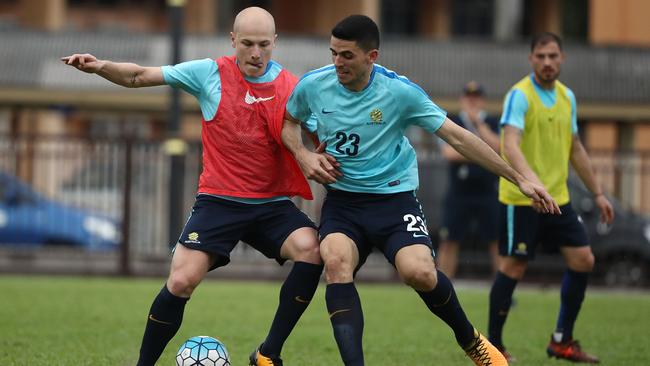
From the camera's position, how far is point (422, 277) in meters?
6.93

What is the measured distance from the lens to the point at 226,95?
7.33m

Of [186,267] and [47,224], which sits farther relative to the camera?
[47,224]

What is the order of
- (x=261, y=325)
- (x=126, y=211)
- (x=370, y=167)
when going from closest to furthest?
(x=370, y=167) < (x=261, y=325) < (x=126, y=211)

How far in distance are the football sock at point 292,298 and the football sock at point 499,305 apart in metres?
2.08

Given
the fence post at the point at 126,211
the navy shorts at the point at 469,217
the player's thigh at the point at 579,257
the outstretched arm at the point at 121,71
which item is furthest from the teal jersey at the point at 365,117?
the fence post at the point at 126,211

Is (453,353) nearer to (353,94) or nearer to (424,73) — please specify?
(353,94)

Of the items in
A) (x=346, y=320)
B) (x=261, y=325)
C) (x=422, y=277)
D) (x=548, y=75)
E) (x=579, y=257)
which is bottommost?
(x=261, y=325)

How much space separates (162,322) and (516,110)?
324cm

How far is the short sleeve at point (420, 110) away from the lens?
7.08 m

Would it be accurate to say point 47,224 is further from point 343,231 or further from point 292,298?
point 343,231

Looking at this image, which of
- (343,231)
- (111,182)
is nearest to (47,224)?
(111,182)

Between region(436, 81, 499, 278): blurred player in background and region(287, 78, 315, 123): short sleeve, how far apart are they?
6.63 metres

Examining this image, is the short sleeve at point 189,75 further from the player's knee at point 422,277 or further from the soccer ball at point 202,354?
the player's knee at point 422,277

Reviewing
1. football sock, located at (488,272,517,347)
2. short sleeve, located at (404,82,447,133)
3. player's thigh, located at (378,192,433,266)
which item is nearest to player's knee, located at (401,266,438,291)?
player's thigh, located at (378,192,433,266)
